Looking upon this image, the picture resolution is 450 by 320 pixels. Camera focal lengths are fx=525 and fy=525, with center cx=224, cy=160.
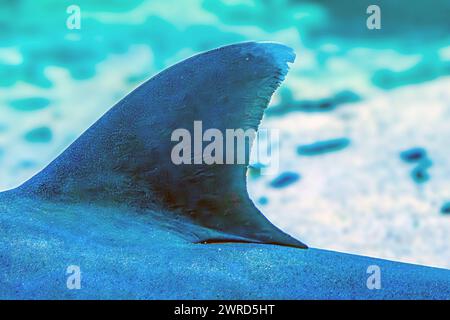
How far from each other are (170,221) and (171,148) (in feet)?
1.15

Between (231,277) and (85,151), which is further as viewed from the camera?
(85,151)

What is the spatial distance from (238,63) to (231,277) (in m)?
1.20

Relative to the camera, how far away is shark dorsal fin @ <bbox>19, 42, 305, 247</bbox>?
8.18 feet

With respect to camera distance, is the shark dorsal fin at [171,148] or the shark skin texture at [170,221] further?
the shark dorsal fin at [171,148]

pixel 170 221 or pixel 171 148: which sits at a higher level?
pixel 171 148

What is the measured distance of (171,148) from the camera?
2.54 m

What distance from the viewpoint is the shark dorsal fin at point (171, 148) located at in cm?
249

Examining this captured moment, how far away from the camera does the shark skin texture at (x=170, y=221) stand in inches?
74.1

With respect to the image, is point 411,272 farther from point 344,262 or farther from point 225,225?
point 225,225

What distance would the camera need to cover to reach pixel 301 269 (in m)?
2.06

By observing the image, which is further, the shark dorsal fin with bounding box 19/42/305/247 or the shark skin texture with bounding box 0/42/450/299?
the shark dorsal fin with bounding box 19/42/305/247

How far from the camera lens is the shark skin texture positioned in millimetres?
1882
